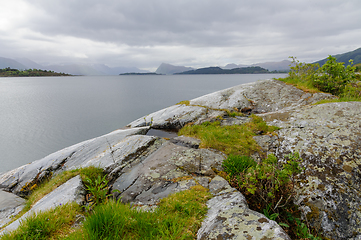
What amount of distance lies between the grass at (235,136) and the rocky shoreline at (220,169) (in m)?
0.45

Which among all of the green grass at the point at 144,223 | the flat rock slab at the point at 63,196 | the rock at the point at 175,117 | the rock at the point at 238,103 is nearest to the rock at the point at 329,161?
the green grass at the point at 144,223

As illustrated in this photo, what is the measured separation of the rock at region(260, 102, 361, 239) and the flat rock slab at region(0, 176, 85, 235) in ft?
21.0

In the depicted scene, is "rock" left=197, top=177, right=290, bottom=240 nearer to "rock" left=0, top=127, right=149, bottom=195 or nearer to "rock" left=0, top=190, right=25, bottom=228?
"rock" left=0, top=127, right=149, bottom=195

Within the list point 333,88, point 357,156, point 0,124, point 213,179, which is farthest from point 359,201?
point 0,124

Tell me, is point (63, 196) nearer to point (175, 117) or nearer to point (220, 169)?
point (220, 169)

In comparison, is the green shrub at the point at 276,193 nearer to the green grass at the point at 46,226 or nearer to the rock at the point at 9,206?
the green grass at the point at 46,226

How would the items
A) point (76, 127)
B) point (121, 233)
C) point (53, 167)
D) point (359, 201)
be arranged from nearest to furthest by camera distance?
point (121, 233) < point (359, 201) < point (53, 167) < point (76, 127)

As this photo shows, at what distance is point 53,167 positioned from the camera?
26.9 feet

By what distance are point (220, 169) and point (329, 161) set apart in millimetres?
3495

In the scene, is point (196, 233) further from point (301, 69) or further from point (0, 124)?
point (0, 124)

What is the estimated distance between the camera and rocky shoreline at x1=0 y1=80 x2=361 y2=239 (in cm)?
400

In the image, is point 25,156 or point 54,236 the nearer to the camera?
point 54,236

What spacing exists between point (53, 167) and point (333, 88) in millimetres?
18674

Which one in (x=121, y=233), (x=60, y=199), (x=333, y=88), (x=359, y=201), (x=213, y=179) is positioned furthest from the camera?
(x=333, y=88)
